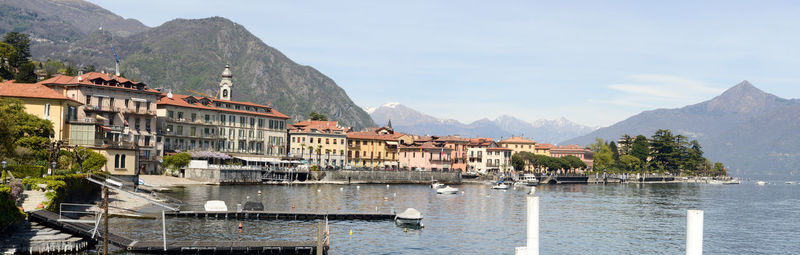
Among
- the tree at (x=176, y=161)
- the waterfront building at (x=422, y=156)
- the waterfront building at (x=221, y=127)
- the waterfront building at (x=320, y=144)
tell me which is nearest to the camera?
the tree at (x=176, y=161)

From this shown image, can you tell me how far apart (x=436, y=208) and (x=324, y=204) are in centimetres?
1505

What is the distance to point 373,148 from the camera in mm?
181875

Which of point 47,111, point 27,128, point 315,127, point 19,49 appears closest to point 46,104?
point 47,111

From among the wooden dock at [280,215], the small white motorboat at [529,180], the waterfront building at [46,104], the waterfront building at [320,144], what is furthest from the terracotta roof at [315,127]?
the wooden dock at [280,215]

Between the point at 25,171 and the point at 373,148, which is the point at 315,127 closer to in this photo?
the point at 373,148

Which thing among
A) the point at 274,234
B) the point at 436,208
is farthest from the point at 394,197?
the point at 274,234

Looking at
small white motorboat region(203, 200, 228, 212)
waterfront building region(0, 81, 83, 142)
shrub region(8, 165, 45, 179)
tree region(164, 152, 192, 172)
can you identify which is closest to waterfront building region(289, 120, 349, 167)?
tree region(164, 152, 192, 172)

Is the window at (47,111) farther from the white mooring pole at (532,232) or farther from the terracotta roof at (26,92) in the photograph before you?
the white mooring pole at (532,232)

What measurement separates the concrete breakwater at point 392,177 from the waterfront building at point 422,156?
61.6 feet

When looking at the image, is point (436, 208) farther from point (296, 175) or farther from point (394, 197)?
point (296, 175)

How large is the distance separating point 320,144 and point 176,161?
48.3 metres

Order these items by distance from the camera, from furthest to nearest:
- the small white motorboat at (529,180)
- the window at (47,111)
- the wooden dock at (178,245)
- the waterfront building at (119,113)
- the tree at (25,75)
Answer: the small white motorboat at (529,180)
the tree at (25,75)
the waterfront building at (119,113)
the window at (47,111)
the wooden dock at (178,245)

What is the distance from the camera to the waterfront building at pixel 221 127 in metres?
136

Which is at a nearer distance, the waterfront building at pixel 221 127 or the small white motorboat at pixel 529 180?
the waterfront building at pixel 221 127
